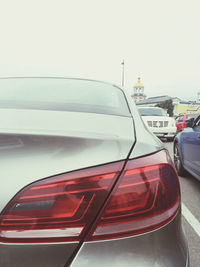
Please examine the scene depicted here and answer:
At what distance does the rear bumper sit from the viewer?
2.71 ft

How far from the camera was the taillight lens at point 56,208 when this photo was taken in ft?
2.71

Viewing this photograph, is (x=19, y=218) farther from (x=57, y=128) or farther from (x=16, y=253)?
(x=57, y=128)

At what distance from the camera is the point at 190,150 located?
4.50 m

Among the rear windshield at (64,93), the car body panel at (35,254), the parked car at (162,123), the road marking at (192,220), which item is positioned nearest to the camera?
the car body panel at (35,254)

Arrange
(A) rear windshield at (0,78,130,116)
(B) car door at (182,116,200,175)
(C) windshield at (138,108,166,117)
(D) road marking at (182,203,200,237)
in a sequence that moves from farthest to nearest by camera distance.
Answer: (C) windshield at (138,108,166,117)
(B) car door at (182,116,200,175)
(D) road marking at (182,203,200,237)
(A) rear windshield at (0,78,130,116)

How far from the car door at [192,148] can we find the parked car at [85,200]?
10.8 feet

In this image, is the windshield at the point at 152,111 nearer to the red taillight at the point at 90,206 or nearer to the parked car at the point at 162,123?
the parked car at the point at 162,123

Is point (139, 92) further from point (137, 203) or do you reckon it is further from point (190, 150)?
point (137, 203)

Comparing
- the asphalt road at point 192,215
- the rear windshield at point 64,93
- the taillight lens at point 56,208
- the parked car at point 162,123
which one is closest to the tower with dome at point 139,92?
the parked car at point 162,123

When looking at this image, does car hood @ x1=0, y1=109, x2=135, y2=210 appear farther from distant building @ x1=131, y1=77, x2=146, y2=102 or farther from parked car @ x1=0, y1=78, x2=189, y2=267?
distant building @ x1=131, y1=77, x2=146, y2=102

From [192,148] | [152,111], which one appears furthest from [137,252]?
[152,111]

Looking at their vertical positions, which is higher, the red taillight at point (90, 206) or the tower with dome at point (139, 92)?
the red taillight at point (90, 206)

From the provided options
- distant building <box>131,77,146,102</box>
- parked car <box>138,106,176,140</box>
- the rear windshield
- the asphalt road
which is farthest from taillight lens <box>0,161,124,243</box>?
distant building <box>131,77,146,102</box>

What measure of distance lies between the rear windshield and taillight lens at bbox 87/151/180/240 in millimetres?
590
